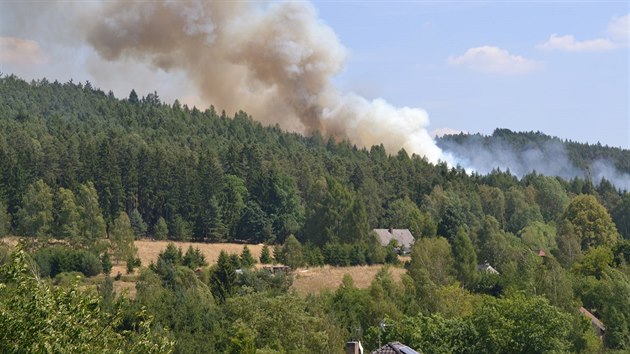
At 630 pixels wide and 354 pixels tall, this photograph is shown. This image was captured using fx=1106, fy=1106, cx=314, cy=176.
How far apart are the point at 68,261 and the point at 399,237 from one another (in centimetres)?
4168

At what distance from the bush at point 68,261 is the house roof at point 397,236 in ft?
116

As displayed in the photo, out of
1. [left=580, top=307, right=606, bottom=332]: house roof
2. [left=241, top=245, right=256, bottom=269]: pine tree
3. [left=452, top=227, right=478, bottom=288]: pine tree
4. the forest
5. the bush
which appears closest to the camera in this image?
the forest

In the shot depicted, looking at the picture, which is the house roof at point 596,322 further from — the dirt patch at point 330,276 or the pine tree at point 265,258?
the pine tree at point 265,258

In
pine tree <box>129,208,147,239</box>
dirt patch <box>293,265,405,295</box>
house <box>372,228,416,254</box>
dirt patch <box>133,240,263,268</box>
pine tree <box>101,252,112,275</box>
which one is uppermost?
pine tree <box>129,208,147,239</box>

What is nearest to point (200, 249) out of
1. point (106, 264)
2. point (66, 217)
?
point (66, 217)

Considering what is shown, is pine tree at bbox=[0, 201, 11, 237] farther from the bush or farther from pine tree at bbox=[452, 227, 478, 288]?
pine tree at bbox=[452, 227, 478, 288]

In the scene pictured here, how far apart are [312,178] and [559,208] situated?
117ft

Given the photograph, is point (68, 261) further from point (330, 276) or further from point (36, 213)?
point (330, 276)

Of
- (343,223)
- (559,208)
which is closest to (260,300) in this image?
(343,223)

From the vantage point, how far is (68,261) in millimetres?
86375

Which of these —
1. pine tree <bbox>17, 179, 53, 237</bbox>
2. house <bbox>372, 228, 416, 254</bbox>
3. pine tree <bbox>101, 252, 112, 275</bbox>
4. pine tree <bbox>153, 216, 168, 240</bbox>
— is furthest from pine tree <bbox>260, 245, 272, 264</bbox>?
pine tree <bbox>17, 179, 53, 237</bbox>

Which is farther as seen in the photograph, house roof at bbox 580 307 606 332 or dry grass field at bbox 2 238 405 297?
dry grass field at bbox 2 238 405 297

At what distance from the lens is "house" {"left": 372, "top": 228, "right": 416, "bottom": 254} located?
113m

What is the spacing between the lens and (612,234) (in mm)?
114688
